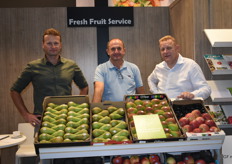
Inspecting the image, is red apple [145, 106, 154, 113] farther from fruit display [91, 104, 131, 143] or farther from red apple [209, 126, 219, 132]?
red apple [209, 126, 219, 132]

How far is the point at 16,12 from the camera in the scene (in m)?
4.59

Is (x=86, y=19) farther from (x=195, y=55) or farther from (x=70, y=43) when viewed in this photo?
(x=195, y=55)

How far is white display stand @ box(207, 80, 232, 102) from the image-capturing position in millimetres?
3354

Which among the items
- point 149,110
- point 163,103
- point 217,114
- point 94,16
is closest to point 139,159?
point 149,110

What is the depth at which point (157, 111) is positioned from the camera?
6.64 ft

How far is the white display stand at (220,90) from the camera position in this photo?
11.0 ft

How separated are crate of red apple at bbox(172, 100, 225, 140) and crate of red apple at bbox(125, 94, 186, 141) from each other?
2.2 inches

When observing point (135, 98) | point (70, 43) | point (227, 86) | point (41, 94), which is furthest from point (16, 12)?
point (227, 86)

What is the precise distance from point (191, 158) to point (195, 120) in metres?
0.27

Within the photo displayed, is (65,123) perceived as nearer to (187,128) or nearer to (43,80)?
A: (187,128)

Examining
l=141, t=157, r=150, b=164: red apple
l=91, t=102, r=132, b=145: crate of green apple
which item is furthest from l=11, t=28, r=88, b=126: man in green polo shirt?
l=141, t=157, r=150, b=164: red apple

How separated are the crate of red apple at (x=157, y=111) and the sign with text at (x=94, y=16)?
2.70 metres

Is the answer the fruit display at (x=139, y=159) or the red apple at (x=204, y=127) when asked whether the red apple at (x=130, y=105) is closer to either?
the fruit display at (x=139, y=159)

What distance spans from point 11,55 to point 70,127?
317cm
